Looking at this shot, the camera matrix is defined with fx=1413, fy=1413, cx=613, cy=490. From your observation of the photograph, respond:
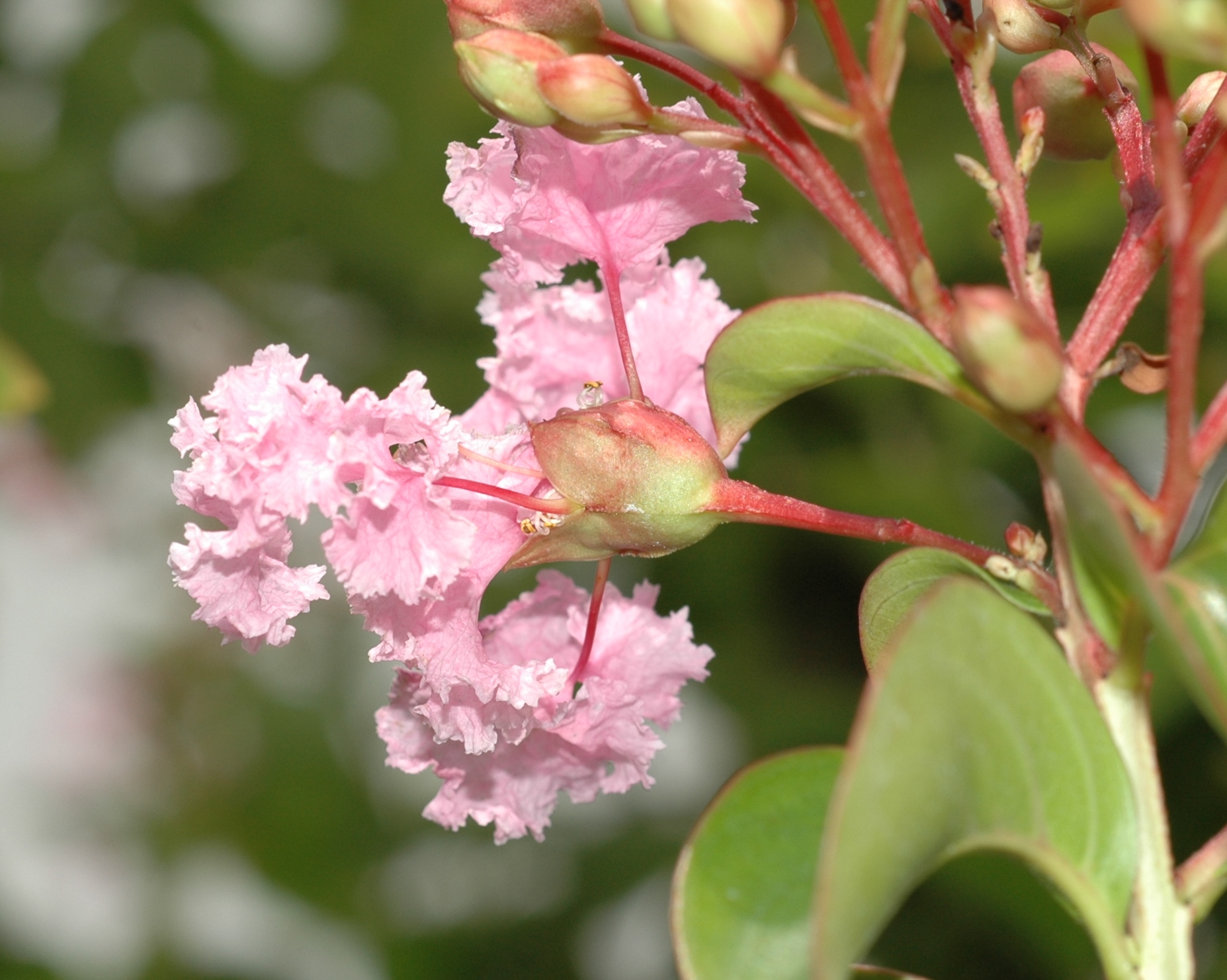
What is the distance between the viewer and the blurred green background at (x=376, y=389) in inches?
57.3

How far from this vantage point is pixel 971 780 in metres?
0.47

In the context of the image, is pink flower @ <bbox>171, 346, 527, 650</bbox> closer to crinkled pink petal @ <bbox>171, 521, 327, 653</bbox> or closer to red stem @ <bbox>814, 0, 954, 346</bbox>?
crinkled pink petal @ <bbox>171, 521, 327, 653</bbox>

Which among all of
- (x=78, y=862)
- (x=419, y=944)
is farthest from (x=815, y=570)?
(x=78, y=862)

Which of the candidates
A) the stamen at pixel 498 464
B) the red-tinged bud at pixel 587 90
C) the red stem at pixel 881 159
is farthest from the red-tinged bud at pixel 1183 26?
the stamen at pixel 498 464

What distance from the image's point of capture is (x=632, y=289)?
0.76 metres

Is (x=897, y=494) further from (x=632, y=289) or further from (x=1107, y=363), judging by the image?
(x=1107, y=363)

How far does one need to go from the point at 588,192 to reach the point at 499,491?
151 millimetres

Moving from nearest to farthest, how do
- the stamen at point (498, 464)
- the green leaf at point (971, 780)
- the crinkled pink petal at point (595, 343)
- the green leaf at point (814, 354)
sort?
the green leaf at point (971, 780) < the green leaf at point (814, 354) < the stamen at point (498, 464) < the crinkled pink petal at point (595, 343)

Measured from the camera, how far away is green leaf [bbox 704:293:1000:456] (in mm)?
528

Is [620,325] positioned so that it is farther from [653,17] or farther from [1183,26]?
[1183,26]

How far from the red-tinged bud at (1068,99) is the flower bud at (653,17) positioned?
0.20m

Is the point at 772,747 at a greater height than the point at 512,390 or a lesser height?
lesser

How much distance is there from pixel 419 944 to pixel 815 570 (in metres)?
0.63

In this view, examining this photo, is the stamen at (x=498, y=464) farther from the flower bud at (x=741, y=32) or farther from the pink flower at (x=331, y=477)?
the flower bud at (x=741, y=32)
